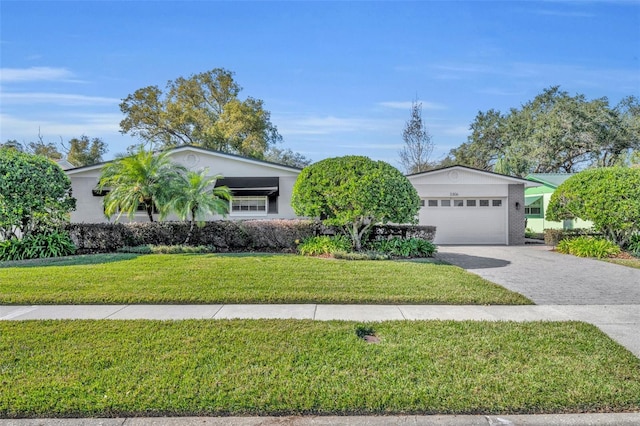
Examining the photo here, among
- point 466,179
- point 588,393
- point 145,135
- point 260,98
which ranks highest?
point 260,98

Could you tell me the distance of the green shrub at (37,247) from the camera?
11.5m

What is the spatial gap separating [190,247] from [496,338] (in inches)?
410

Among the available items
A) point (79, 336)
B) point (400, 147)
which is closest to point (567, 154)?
point (400, 147)

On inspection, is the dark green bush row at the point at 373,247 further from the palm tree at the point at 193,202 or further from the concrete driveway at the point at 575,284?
the palm tree at the point at 193,202

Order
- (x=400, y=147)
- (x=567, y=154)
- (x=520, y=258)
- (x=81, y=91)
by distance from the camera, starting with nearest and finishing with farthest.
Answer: (x=520, y=258), (x=81, y=91), (x=400, y=147), (x=567, y=154)

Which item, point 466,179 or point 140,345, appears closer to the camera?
point 140,345

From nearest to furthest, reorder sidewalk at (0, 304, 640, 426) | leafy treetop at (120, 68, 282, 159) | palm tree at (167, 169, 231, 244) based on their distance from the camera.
Answer: sidewalk at (0, 304, 640, 426) < palm tree at (167, 169, 231, 244) < leafy treetop at (120, 68, 282, 159)

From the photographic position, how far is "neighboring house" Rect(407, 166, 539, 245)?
1827cm

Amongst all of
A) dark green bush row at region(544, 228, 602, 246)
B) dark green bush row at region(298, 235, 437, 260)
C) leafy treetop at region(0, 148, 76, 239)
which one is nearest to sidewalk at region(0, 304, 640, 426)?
dark green bush row at region(298, 235, 437, 260)

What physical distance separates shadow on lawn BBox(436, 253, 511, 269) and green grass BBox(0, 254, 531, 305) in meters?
1.65

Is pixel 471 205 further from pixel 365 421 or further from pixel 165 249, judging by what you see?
pixel 365 421

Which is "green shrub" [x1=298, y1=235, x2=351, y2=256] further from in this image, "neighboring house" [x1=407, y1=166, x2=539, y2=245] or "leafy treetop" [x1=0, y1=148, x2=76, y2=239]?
"leafy treetop" [x1=0, y1=148, x2=76, y2=239]

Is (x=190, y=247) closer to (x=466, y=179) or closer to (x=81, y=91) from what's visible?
(x=81, y=91)

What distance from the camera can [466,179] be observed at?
1833 centimetres
